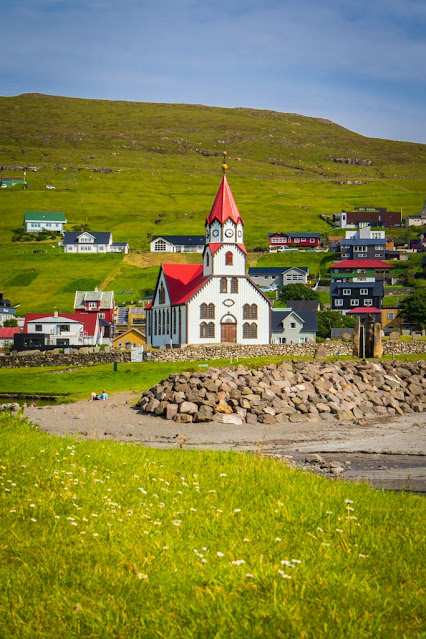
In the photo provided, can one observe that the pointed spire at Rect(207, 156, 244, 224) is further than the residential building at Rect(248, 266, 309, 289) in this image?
No

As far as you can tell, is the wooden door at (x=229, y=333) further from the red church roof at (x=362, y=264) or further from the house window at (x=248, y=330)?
the red church roof at (x=362, y=264)

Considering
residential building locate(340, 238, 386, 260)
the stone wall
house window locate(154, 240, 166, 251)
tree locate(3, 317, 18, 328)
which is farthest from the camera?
house window locate(154, 240, 166, 251)

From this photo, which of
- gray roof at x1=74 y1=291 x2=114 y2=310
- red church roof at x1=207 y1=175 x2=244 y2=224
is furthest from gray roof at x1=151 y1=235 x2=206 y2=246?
red church roof at x1=207 y1=175 x2=244 y2=224

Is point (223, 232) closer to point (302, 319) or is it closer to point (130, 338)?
point (130, 338)

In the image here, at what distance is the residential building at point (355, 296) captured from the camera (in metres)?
128

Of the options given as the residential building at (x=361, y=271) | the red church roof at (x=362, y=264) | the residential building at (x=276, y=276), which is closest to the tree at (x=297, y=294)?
the residential building at (x=276, y=276)

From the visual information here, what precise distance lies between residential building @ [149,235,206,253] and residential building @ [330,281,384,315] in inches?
1778

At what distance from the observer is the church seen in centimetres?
7125

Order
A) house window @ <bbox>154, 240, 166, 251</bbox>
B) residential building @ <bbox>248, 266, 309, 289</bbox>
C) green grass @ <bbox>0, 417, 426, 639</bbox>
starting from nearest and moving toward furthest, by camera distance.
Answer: green grass @ <bbox>0, 417, 426, 639</bbox>
residential building @ <bbox>248, 266, 309, 289</bbox>
house window @ <bbox>154, 240, 166, 251</bbox>

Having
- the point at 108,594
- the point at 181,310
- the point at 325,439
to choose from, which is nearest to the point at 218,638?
the point at 108,594

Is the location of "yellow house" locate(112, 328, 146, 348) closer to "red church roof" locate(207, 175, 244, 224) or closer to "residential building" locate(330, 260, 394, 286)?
"red church roof" locate(207, 175, 244, 224)

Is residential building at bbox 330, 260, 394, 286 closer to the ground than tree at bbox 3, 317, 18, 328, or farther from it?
farther from it

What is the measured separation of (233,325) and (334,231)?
129588mm

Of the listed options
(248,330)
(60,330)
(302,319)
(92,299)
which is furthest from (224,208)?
(92,299)
